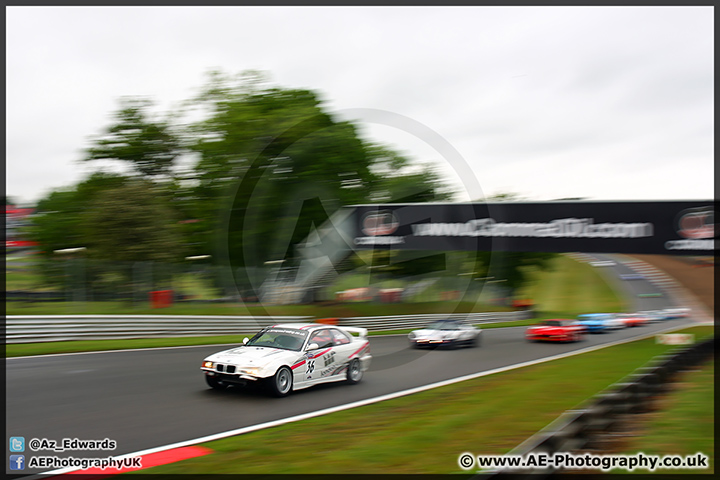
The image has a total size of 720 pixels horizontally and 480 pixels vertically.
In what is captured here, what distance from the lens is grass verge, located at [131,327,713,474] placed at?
18.4 ft

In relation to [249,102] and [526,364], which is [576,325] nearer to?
[526,364]

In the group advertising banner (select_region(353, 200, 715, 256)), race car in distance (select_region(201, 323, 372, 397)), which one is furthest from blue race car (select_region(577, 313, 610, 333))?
race car in distance (select_region(201, 323, 372, 397))

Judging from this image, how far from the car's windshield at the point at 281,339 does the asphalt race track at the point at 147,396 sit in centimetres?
81

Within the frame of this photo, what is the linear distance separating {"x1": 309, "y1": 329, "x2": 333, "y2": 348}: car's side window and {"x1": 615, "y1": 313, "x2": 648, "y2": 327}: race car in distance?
24.5 meters

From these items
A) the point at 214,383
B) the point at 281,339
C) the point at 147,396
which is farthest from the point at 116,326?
the point at 281,339

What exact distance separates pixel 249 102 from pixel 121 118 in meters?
6.49

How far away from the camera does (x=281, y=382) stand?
28.8ft

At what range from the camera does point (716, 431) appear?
Answer: 23.1ft

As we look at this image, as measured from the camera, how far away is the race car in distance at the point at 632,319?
30.3 metres

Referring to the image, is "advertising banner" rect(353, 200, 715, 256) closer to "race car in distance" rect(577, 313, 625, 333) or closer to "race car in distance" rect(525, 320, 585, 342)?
"race car in distance" rect(525, 320, 585, 342)

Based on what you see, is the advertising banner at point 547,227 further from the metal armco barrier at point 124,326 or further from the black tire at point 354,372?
the black tire at point 354,372

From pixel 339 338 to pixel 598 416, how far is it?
5547mm

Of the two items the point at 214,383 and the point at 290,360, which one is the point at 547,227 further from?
the point at 214,383

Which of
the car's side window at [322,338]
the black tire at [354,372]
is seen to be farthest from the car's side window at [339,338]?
the black tire at [354,372]
